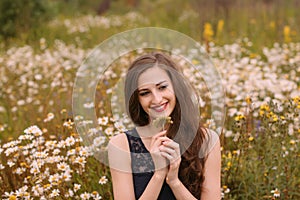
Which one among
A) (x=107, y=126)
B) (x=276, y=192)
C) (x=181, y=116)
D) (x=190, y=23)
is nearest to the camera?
(x=181, y=116)

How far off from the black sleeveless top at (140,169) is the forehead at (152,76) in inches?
11.2

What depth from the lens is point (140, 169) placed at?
190 centimetres

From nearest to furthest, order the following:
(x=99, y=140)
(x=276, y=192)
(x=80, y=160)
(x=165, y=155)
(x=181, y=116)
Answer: (x=165, y=155)
(x=181, y=116)
(x=276, y=192)
(x=80, y=160)
(x=99, y=140)

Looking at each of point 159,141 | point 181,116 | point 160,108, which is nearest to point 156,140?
point 159,141

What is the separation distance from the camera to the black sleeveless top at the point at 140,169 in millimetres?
1893

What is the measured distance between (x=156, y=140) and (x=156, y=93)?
0.18 meters

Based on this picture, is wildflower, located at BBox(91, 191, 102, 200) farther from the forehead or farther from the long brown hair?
the forehead

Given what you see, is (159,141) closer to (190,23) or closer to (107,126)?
(107,126)

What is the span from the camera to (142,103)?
5.82ft

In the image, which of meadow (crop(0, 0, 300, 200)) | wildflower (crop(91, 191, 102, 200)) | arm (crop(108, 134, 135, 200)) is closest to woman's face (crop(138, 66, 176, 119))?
arm (crop(108, 134, 135, 200))

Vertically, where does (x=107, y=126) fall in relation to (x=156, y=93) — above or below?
below

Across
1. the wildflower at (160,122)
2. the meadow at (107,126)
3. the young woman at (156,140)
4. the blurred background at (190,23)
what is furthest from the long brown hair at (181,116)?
the blurred background at (190,23)

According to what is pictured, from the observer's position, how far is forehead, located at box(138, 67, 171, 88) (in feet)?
5.73

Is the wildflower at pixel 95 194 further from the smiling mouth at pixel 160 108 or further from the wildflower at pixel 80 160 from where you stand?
the smiling mouth at pixel 160 108
